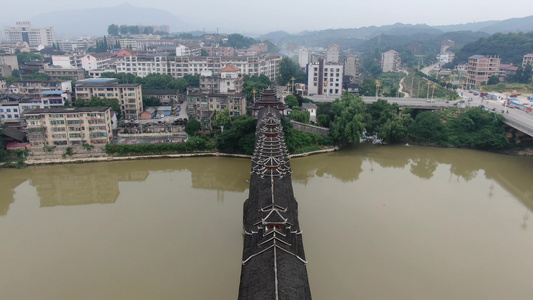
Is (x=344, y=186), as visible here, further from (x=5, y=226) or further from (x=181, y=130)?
(x=5, y=226)

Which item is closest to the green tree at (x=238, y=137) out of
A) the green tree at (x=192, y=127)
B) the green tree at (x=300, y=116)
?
the green tree at (x=192, y=127)

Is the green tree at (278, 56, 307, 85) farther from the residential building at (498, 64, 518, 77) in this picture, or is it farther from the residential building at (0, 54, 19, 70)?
the residential building at (0, 54, 19, 70)

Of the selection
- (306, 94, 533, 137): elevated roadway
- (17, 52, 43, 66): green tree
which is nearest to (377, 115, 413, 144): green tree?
(306, 94, 533, 137): elevated roadway

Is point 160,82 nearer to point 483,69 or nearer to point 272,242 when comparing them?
point 272,242

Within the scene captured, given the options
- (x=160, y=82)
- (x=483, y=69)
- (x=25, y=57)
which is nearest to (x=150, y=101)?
(x=160, y=82)

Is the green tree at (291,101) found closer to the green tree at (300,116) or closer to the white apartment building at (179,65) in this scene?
the green tree at (300,116)

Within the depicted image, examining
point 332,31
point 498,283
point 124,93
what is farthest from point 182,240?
point 332,31
